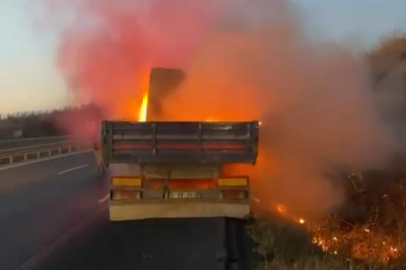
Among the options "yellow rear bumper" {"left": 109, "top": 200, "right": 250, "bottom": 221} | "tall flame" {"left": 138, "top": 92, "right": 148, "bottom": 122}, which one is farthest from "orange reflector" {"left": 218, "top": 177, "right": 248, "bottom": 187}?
"tall flame" {"left": 138, "top": 92, "right": 148, "bottom": 122}

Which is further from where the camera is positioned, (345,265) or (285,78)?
(285,78)

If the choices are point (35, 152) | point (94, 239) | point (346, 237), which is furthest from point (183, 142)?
point (35, 152)

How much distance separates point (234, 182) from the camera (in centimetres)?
1352

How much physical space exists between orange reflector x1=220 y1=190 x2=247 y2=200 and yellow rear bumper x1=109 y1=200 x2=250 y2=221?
10 centimetres

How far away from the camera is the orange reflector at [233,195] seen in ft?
44.4

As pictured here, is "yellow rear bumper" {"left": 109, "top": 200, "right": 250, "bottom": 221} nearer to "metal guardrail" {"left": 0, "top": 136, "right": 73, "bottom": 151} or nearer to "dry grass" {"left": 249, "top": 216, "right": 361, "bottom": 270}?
"dry grass" {"left": 249, "top": 216, "right": 361, "bottom": 270}

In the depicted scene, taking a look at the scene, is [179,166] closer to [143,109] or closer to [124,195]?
[124,195]

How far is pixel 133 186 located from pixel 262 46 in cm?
485

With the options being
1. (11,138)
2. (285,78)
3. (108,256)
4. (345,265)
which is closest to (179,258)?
(108,256)

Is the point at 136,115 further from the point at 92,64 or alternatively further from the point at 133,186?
the point at 133,186

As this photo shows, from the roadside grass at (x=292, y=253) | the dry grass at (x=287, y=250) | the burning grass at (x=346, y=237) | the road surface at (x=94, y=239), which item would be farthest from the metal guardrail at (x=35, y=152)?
the roadside grass at (x=292, y=253)

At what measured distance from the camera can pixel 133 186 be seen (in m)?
13.5

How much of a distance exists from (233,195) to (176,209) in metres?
1.09

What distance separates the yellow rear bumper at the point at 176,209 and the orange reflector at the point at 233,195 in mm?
97
